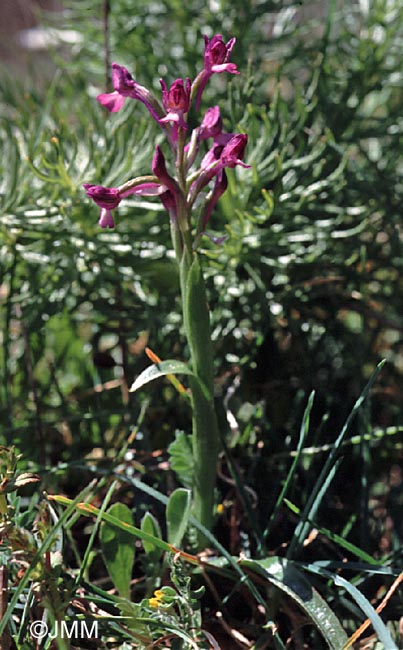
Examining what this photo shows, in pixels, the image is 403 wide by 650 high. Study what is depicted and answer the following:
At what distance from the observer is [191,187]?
53cm

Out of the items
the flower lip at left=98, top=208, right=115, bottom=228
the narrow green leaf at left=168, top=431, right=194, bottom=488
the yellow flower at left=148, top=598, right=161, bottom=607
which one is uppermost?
the flower lip at left=98, top=208, right=115, bottom=228

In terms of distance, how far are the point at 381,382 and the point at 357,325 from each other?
198mm

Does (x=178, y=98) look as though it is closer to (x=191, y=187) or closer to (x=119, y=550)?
(x=191, y=187)

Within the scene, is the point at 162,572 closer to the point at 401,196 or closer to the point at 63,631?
the point at 63,631

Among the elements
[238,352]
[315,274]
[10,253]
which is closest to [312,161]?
[315,274]

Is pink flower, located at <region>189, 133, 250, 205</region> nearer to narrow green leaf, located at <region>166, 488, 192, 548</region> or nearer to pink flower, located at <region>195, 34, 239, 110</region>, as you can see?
pink flower, located at <region>195, 34, 239, 110</region>

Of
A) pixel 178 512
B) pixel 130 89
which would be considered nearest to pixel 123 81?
pixel 130 89

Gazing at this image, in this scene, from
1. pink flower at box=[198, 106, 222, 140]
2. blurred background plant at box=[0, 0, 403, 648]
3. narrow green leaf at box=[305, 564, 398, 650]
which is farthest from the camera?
blurred background plant at box=[0, 0, 403, 648]

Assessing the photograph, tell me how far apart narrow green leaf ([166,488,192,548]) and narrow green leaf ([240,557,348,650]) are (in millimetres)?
55

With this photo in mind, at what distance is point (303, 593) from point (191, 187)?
12.3 inches

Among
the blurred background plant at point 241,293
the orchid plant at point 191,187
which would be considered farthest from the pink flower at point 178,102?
the blurred background plant at point 241,293

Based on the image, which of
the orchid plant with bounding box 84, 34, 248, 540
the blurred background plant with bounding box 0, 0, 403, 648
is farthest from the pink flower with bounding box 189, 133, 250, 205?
the blurred background plant with bounding box 0, 0, 403, 648

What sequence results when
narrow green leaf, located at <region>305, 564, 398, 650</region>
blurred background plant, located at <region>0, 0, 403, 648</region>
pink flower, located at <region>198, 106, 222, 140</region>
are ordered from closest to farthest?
narrow green leaf, located at <region>305, 564, 398, 650</region>, pink flower, located at <region>198, 106, 222, 140</region>, blurred background plant, located at <region>0, 0, 403, 648</region>

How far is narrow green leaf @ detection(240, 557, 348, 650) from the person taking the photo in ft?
1.56
